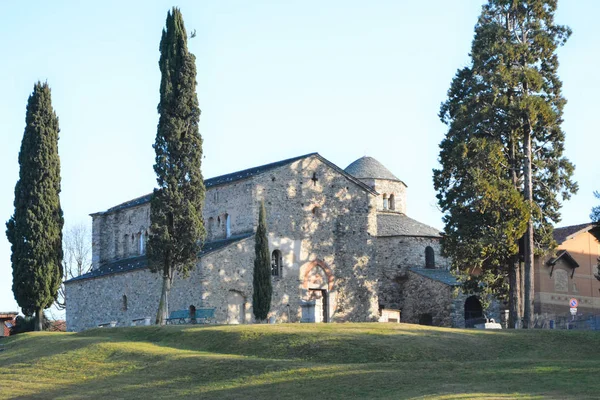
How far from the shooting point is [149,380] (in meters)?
33.5

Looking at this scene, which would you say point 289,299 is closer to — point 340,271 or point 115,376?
point 340,271

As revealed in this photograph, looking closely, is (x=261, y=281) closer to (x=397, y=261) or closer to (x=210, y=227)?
(x=210, y=227)

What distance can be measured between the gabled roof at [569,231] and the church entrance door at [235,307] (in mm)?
22595

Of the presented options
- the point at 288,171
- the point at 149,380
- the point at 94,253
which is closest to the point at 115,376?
the point at 149,380

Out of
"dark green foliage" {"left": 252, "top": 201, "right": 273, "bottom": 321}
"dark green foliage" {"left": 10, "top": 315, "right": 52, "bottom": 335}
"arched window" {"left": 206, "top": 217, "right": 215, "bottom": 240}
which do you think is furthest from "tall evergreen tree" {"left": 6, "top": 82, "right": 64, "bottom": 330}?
"dark green foliage" {"left": 252, "top": 201, "right": 273, "bottom": 321}

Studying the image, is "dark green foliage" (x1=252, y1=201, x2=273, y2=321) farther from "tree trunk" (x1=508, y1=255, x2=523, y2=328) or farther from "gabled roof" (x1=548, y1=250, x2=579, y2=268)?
"gabled roof" (x1=548, y1=250, x2=579, y2=268)

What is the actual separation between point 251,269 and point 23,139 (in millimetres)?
14553

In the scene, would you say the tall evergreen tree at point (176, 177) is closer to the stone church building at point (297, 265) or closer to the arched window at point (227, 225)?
the stone church building at point (297, 265)

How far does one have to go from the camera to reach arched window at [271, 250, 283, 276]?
54.2 meters

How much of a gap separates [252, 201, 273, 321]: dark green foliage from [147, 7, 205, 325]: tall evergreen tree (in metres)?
3.26

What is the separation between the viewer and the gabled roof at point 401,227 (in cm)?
6512

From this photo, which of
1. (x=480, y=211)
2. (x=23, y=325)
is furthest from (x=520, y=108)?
(x=23, y=325)

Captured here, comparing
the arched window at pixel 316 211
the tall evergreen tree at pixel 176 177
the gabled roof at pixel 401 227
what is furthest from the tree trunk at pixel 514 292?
the gabled roof at pixel 401 227

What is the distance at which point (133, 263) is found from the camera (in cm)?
6131
